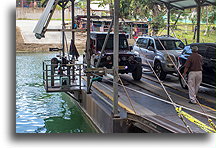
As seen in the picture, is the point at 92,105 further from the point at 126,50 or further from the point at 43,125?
the point at 126,50

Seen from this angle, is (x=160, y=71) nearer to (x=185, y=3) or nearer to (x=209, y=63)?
(x=209, y=63)

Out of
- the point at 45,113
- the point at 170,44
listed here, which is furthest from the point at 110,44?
the point at 45,113

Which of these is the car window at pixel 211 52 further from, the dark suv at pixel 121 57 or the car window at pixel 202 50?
the dark suv at pixel 121 57

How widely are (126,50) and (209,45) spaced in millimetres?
4012

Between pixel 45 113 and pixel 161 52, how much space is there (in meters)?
5.45

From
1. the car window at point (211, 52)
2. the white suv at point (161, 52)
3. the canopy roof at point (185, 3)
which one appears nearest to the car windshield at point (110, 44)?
the white suv at point (161, 52)

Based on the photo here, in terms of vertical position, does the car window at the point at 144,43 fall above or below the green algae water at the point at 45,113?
above

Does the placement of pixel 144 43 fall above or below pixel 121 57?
above

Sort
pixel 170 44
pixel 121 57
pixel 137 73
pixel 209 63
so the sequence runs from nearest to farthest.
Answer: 1. pixel 209 63
2. pixel 121 57
3. pixel 137 73
4. pixel 170 44

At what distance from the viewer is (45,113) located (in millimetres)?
11516

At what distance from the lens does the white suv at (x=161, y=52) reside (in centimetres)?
1280

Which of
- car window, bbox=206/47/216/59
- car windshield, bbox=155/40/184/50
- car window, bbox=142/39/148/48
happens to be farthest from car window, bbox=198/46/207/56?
car window, bbox=142/39/148/48

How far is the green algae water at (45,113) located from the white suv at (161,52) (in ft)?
12.5
